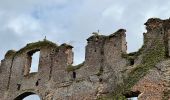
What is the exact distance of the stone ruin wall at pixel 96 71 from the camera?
57.9ft

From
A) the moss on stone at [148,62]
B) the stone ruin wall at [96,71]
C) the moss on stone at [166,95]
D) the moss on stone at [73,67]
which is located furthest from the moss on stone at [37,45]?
the moss on stone at [166,95]

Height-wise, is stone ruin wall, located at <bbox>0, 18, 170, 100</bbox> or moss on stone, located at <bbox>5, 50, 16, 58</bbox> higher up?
moss on stone, located at <bbox>5, 50, 16, 58</bbox>

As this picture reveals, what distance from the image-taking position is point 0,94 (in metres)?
23.2

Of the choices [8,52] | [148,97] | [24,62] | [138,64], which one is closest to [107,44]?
[138,64]

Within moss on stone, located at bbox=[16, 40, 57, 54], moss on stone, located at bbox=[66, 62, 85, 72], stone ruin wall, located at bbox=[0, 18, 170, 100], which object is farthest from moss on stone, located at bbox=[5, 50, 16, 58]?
moss on stone, located at bbox=[66, 62, 85, 72]

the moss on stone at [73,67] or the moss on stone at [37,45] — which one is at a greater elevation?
the moss on stone at [37,45]

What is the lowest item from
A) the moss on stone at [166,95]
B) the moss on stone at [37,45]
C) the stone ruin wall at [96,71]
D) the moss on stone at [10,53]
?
the moss on stone at [166,95]

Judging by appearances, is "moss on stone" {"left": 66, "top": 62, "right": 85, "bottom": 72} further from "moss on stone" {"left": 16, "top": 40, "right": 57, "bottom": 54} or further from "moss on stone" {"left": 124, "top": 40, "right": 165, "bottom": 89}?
"moss on stone" {"left": 124, "top": 40, "right": 165, "bottom": 89}

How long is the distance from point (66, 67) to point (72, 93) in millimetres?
1572

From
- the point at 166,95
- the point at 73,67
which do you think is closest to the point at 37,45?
the point at 73,67

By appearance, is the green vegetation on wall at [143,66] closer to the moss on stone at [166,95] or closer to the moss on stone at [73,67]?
the moss on stone at [166,95]

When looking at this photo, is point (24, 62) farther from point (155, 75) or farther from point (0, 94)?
point (155, 75)

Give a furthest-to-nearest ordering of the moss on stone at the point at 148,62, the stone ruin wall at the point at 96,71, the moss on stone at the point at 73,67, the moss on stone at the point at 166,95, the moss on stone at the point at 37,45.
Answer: the moss on stone at the point at 37,45 → the moss on stone at the point at 73,67 → the moss on stone at the point at 148,62 → the stone ruin wall at the point at 96,71 → the moss on stone at the point at 166,95

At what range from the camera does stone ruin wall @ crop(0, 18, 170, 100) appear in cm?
1764
